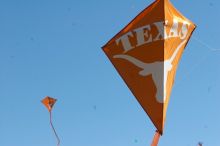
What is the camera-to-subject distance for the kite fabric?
9016 mm

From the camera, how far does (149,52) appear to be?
917 cm

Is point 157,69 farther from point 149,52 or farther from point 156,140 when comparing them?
point 156,140

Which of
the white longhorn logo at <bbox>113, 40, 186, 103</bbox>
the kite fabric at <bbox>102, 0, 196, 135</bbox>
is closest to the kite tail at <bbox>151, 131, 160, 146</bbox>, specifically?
the kite fabric at <bbox>102, 0, 196, 135</bbox>

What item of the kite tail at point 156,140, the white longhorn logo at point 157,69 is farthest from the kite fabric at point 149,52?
the kite tail at point 156,140

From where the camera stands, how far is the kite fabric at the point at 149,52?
9.02 metres

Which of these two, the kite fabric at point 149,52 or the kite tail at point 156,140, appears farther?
the kite fabric at point 149,52

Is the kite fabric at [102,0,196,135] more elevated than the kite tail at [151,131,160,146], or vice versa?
the kite fabric at [102,0,196,135]

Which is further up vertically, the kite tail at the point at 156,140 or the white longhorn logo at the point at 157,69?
the white longhorn logo at the point at 157,69

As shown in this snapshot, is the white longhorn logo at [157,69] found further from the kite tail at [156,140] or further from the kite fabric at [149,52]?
the kite tail at [156,140]

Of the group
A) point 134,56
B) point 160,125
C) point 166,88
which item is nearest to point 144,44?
point 134,56

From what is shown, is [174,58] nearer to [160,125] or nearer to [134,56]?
[134,56]

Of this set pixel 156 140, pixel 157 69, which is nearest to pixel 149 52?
pixel 157 69

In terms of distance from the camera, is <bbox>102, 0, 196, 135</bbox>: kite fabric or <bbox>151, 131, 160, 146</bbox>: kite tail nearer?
<bbox>151, 131, 160, 146</bbox>: kite tail

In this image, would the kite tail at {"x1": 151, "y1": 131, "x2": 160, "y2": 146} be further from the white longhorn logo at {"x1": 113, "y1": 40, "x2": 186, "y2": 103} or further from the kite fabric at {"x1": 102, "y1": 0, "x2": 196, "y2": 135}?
the white longhorn logo at {"x1": 113, "y1": 40, "x2": 186, "y2": 103}
